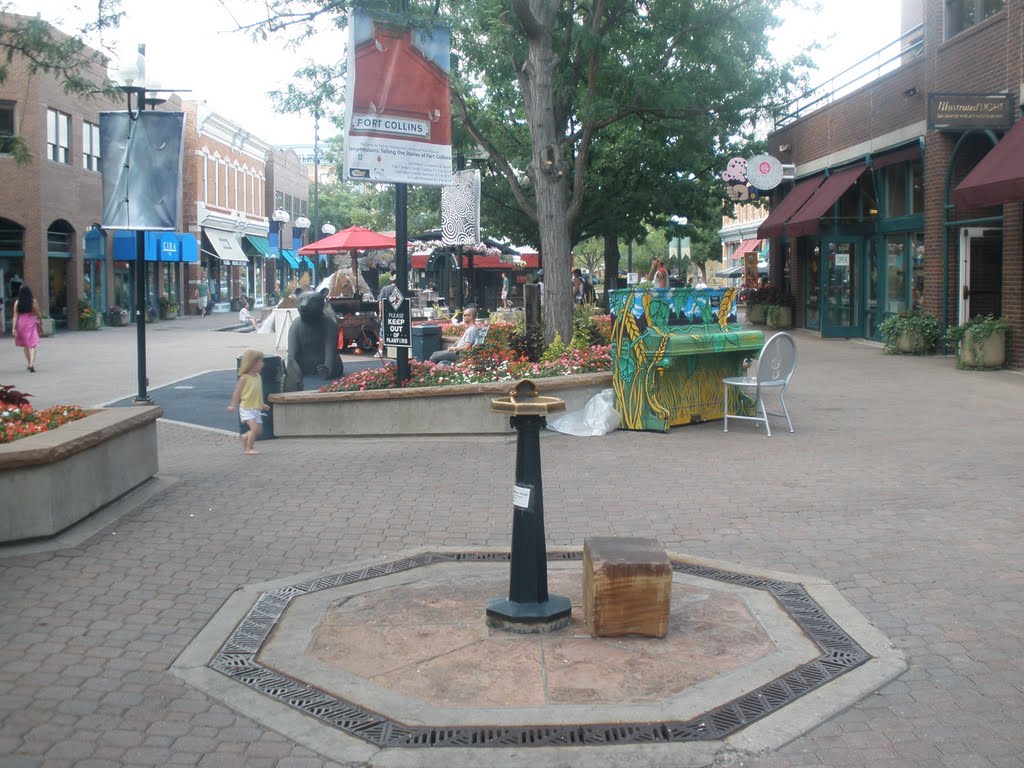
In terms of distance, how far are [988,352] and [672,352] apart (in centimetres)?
817

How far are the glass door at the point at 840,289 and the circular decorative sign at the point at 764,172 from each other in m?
2.08

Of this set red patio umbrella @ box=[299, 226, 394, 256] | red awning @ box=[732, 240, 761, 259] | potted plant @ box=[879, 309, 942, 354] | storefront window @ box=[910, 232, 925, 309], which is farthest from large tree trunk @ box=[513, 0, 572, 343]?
red awning @ box=[732, 240, 761, 259]

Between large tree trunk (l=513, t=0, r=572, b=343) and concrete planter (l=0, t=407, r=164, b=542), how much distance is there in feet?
23.2

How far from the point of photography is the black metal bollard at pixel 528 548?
5.32 metres

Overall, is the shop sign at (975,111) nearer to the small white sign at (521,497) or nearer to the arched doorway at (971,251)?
the arched doorway at (971,251)

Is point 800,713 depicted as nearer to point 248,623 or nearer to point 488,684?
point 488,684

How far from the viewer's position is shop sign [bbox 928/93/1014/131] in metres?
16.8

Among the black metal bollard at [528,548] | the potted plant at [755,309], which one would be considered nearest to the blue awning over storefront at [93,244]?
the potted plant at [755,309]

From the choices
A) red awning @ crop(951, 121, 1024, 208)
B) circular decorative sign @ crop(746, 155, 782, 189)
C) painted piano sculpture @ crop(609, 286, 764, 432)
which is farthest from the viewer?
circular decorative sign @ crop(746, 155, 782, 189)

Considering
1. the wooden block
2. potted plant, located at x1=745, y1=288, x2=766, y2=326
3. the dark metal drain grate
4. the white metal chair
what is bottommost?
the dark metal drain grate

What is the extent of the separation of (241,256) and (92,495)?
159ft

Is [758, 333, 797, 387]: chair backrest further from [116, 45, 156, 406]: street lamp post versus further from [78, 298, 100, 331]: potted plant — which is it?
[78, 298, 100, 331]: potted plant

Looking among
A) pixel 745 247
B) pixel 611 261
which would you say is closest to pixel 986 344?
pixel 611 261

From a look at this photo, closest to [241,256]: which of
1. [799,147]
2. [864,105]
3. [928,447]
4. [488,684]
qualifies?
[799,147]
